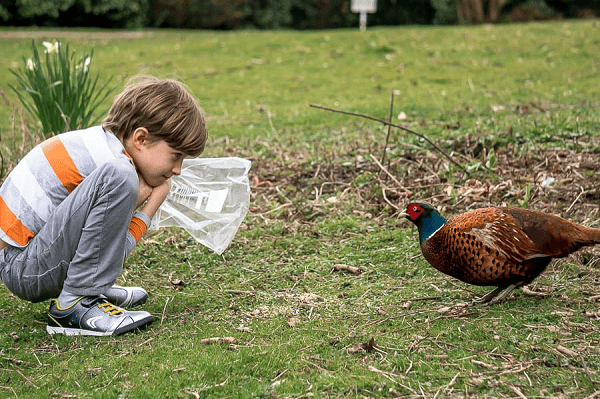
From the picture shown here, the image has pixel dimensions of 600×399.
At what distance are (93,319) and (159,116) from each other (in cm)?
91

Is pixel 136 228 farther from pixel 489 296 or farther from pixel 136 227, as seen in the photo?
pixel 489 296

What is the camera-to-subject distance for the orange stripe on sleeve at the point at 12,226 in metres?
2.83

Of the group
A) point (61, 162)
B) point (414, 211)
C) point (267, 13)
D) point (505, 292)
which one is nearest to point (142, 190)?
point (61, 162)

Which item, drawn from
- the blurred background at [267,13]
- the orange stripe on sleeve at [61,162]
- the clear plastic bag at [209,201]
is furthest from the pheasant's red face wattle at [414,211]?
the blurred background at [267,13]

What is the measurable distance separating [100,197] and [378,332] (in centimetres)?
126

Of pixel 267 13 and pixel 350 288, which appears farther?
pixel 267 13

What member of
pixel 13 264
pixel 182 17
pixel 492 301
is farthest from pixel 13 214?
pixel 182 17

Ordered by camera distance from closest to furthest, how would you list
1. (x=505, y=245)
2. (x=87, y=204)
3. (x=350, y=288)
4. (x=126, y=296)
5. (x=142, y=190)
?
(x=87, y=204)
(x=505, y=245)
(x=142, y=190)
(x=126, y=296)
(x=350, y=288)

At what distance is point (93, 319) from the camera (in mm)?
2865

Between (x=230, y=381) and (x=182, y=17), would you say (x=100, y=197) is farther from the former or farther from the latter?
(x=182, y=17)

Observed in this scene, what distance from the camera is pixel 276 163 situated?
557 centimetres

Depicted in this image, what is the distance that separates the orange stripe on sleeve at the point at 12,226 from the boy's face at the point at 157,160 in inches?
21.4

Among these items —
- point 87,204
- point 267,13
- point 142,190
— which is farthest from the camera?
point 267,13

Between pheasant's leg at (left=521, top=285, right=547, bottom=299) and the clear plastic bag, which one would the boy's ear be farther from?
pheasant's leg at (left=521, top=285, right=547, bottom=299)
